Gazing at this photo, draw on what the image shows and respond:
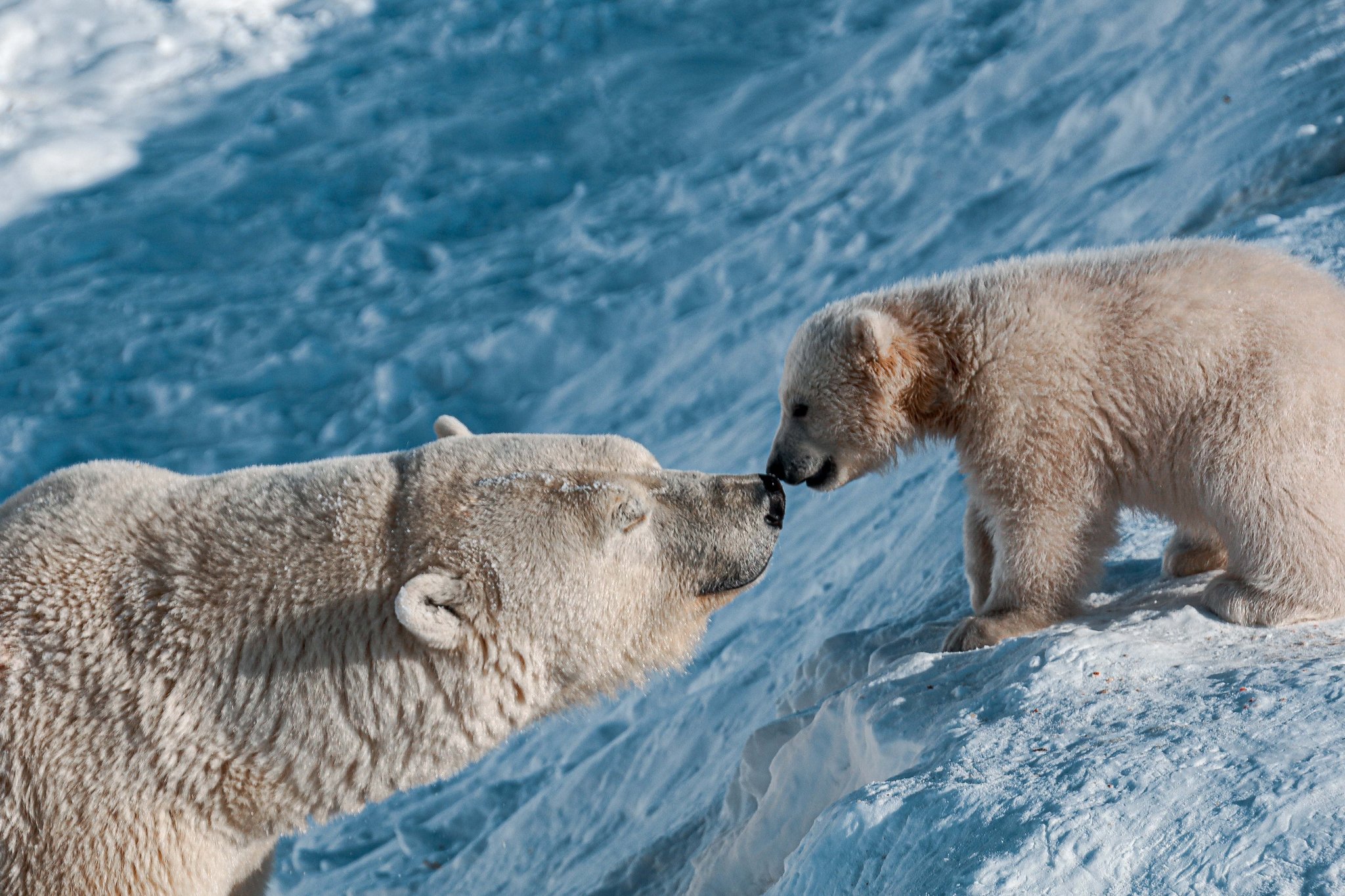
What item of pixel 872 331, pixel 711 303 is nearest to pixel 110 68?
pixel 711 303

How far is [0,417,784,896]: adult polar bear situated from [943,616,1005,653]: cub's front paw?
1.07m

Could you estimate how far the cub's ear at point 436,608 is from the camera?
8.88 ft

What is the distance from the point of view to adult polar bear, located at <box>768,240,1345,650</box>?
Answer: 3434 millimetres

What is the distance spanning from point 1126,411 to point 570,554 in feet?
5.94

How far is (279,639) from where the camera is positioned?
2879 millimetres

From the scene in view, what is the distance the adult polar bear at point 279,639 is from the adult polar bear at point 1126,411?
1264 millimetres

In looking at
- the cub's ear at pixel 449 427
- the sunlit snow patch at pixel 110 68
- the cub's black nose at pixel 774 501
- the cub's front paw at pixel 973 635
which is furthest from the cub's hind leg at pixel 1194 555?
the sunlit snow patch at pixel 110 68

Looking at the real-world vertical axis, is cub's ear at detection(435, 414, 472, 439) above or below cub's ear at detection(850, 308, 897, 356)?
above

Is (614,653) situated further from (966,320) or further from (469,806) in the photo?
(469,806)

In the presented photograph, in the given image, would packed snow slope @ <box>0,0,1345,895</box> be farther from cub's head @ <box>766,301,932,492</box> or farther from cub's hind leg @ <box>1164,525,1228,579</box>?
cub's head @ <box>766,301,932,492</box>

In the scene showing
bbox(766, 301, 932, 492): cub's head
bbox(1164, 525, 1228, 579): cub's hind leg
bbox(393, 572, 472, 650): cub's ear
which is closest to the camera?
bbox(393, 572, 472, 650): cub's ear

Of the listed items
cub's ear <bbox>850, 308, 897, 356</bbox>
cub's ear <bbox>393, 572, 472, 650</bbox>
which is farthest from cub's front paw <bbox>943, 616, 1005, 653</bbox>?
cub's ear <bbox>393, 572, 472, 650</bbox>

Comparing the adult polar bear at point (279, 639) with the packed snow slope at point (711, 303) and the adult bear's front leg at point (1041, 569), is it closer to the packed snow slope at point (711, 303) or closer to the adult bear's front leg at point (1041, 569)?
the packed snow slope at point (711, 303)

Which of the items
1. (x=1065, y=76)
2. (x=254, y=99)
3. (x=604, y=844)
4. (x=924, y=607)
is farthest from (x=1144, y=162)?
(x=254, y=99)
